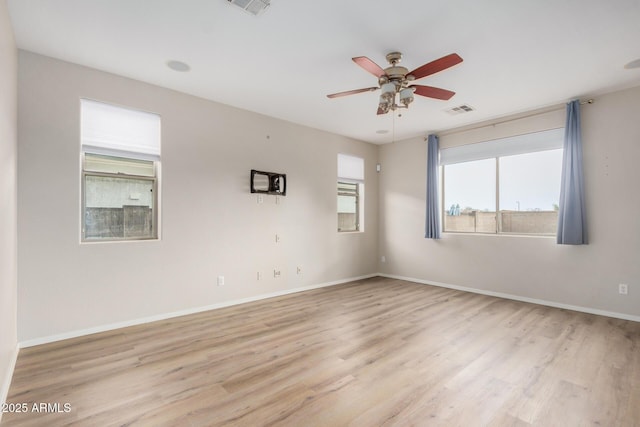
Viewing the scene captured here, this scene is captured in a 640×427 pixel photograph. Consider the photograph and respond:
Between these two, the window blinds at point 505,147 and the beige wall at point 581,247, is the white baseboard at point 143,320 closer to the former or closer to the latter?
the beige wall at point 581,247

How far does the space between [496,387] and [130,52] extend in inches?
179

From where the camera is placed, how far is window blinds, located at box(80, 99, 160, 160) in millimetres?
3492

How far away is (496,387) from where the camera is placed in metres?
2.36

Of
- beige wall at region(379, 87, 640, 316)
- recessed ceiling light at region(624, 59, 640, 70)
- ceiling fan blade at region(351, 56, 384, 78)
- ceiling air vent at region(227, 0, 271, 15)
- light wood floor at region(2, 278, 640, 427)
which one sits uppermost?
ceiling air vent at region(227, 0, 271, 15)

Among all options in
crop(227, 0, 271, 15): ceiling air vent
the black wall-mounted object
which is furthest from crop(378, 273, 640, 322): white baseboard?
crop(227, 0, 271, 15): ceiling air vent

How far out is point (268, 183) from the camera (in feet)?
16.4

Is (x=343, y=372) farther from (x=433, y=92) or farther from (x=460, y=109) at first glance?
(x=460, y=109)

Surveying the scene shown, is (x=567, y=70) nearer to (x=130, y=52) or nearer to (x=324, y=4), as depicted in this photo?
(x=324, y=4)

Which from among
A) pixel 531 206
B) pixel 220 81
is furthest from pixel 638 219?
pixel 220 81

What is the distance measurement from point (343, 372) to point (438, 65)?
2.77 m

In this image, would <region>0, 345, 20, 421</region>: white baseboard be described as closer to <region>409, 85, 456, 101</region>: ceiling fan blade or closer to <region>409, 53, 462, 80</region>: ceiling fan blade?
<region>409, 53, 462, 80</region>: ceiling fan blade

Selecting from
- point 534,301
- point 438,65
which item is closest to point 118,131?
point 438,65

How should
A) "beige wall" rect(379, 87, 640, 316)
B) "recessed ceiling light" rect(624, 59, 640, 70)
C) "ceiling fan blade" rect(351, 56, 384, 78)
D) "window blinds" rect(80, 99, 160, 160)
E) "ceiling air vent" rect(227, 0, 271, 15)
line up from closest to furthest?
"ceiling air vent" rect(227, 0, 271, 15) → "ceiling fan blade" rect(351, 56, 384, 78) → "recessed ceiling light" rect(624, 59, 640, 70) → "window blinds" rect(80, 99, 160, 160) → "beige wall" rect(379, 87, 640, 316)

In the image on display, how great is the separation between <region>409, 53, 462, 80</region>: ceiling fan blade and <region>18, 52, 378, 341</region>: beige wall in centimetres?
285
